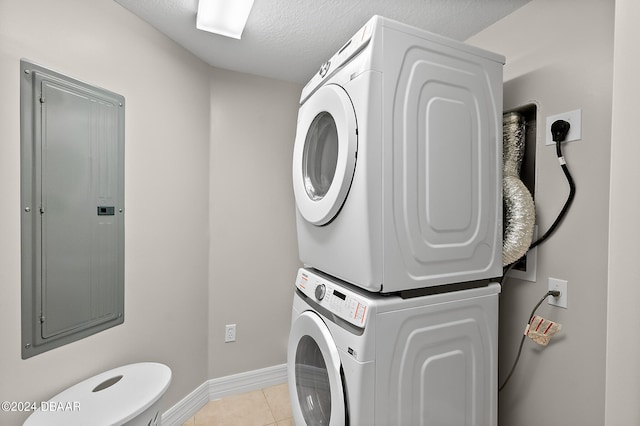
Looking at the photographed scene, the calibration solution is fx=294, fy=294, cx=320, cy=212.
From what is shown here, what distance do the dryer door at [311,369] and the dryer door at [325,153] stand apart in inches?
18.4

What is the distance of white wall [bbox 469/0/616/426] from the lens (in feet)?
3.89

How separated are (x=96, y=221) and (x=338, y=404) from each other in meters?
1.35

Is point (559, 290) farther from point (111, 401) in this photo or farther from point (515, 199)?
point (111, 401)

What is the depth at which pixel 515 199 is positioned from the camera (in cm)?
139

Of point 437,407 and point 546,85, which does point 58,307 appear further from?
point 546,85

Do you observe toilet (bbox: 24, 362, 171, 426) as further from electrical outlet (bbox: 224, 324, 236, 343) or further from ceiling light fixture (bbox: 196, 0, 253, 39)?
ceiling light fixture (bbox: 196, 0, 253, 39)

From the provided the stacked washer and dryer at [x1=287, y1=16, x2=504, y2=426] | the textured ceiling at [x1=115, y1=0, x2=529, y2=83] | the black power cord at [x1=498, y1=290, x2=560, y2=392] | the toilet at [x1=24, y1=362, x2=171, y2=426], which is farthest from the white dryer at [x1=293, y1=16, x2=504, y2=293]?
the toilet at [x1=24, y1=362, x2=171, y2=426]

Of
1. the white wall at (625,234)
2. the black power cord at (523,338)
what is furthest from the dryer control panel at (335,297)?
the black power cord at (523,338)

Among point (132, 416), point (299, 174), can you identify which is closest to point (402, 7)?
point (299, 174)

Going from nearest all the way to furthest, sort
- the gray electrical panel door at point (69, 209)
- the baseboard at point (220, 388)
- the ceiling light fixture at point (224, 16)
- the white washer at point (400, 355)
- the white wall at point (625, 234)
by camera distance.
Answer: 1. the white wall at point (625, 234)
2. the white washer at point (400, 355)
3. the gray electrical panel door at point (69, 209)
4. the ceiling light fixture at point (224, 16)
5. the baseboard at point (220, 388)

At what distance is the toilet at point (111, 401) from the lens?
112 cm

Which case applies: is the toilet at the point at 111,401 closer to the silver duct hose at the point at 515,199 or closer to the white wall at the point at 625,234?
the white wall at the point at 625,234

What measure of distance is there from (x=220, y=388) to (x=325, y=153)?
1902 millimetres

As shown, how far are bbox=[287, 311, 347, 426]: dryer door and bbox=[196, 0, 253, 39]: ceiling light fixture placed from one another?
150 centimetres
